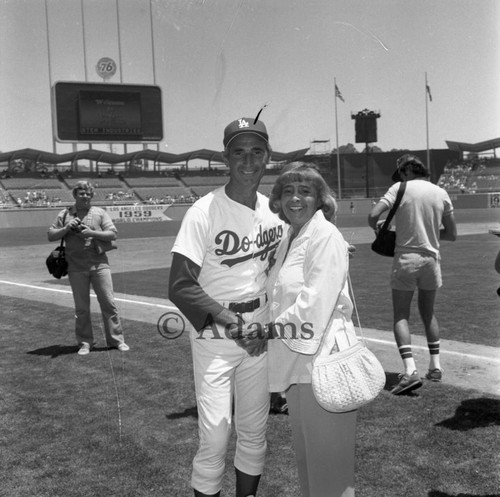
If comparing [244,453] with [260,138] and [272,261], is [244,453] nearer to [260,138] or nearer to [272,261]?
[272,261]

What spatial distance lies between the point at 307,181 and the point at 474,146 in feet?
261

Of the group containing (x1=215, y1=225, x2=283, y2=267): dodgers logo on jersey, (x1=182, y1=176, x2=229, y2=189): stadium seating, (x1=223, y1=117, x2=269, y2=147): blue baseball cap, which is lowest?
(x1=215, y1=225, x2=283, y2=267): dodgers logo on jersey

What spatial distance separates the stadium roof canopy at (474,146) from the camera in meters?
75.3

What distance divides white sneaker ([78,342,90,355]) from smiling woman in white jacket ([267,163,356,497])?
4285mm

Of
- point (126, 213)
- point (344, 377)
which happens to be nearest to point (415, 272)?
point (344, 377)

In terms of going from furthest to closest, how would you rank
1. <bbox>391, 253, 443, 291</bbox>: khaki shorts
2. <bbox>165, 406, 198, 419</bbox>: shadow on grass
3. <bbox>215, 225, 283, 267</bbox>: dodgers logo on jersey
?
<bbox>391, 253, 443, 291</bbox>: khaki shorts → <bbox>165, 406, 198, 419</bbox>: shadow on grass → <bbox>215, 225, 283, 267</bbox>: dodgers logo on jersey

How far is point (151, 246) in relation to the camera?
68.6 feet

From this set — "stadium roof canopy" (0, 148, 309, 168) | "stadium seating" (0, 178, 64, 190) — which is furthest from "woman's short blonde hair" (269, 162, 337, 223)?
"stadium seating" (0, 178, 64, 190)

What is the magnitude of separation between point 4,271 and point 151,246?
271 inches

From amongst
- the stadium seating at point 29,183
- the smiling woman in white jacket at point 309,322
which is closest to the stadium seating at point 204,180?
the stadium seating at point 29,183

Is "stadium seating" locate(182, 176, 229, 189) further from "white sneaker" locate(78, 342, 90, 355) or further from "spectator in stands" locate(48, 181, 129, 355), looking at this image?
"white sneaker" locate(78, 342, 90, 355)

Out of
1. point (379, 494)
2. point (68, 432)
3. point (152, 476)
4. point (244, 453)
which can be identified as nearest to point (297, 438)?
point (244, 453)

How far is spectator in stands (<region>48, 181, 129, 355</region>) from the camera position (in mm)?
6410

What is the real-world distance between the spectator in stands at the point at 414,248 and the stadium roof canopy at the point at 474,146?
247 feet
